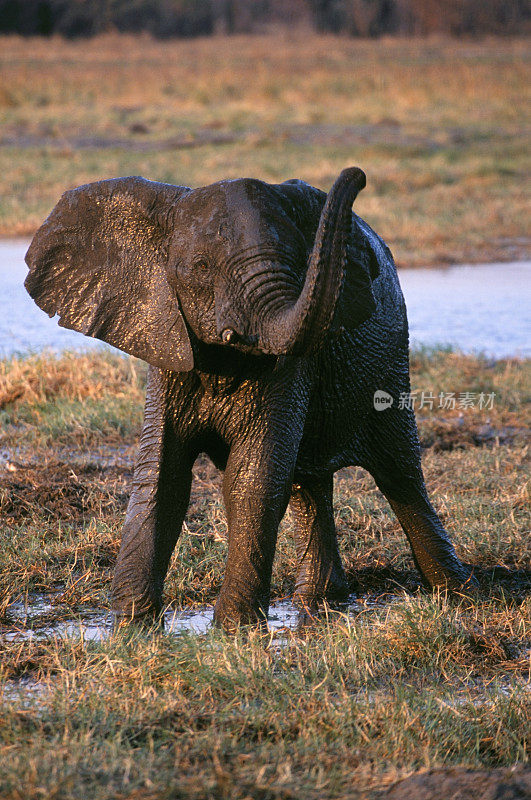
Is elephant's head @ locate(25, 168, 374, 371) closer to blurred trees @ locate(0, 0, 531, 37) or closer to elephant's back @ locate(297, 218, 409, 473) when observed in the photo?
elephant's back @ locate(297, 218, 409, 473)

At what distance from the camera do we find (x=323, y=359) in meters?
4.19

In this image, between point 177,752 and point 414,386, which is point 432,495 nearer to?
point 414,386

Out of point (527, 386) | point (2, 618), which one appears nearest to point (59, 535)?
point (2, 618)

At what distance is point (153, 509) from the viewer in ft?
13.0

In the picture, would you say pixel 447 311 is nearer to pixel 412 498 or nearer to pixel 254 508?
pixel 412 498

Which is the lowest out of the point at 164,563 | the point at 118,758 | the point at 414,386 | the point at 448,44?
the point at 118,758

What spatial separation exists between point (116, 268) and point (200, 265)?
15.8 inches

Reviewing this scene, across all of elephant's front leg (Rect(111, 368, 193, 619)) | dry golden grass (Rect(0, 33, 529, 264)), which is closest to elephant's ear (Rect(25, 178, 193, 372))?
elephant's front leg (Rect(111, 368, 193, 619))

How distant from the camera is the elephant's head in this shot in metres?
3.34

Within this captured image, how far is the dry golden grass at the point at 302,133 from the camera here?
14242mm

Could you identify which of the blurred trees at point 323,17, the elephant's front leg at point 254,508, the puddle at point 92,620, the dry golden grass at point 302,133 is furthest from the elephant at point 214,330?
the blurred trees at point 323,17

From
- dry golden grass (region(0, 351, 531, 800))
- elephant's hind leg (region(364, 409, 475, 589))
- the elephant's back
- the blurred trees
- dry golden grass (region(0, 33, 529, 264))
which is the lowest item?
dry golden grass (region(0, 351, 531, 800))

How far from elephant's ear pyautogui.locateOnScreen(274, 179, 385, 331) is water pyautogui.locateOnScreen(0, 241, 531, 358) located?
453cm

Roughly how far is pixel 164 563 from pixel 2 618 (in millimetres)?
782
